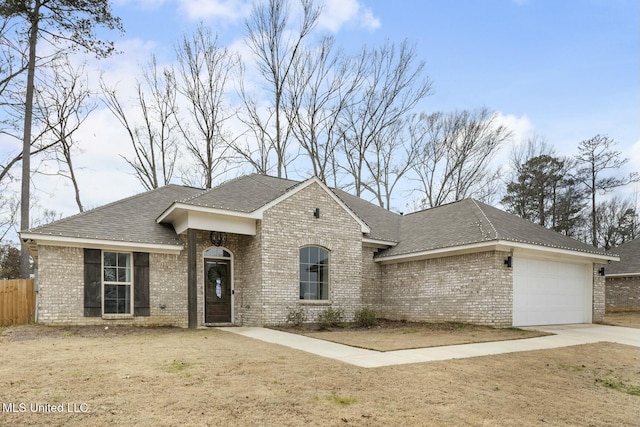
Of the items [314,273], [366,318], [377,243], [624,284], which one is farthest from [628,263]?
[314,273]

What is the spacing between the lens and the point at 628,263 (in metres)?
21.7

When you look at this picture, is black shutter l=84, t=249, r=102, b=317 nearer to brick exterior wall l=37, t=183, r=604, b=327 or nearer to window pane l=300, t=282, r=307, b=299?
brick exterior wall l=37, t=183, r=604, b=327

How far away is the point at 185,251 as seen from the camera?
13.8 metres

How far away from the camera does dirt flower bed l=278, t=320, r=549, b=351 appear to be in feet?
30.8

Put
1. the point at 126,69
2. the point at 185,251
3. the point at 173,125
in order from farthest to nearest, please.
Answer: the point at 173,125 → the point at 126,69 → the point at 185,251

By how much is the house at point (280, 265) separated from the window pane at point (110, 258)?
0.03m

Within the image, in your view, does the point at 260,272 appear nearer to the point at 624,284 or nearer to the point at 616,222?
the point at 624,284

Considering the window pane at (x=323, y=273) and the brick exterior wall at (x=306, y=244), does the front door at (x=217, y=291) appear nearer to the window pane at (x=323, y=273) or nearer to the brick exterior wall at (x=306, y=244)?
the brick exterior wall at (x=306, y=244)

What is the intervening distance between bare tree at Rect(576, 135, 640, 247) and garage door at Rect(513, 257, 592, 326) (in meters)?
20.4

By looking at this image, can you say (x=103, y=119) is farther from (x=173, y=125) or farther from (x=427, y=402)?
(x=427, y=402)

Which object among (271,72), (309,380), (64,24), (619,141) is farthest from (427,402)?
(619,141)

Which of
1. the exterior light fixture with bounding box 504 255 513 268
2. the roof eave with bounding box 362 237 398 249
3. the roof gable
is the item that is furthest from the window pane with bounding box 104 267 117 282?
the exterior light fixture with bounding box 504 255 513 268

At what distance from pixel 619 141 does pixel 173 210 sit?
31589 mm

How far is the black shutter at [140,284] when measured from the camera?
→ 42.2ft
